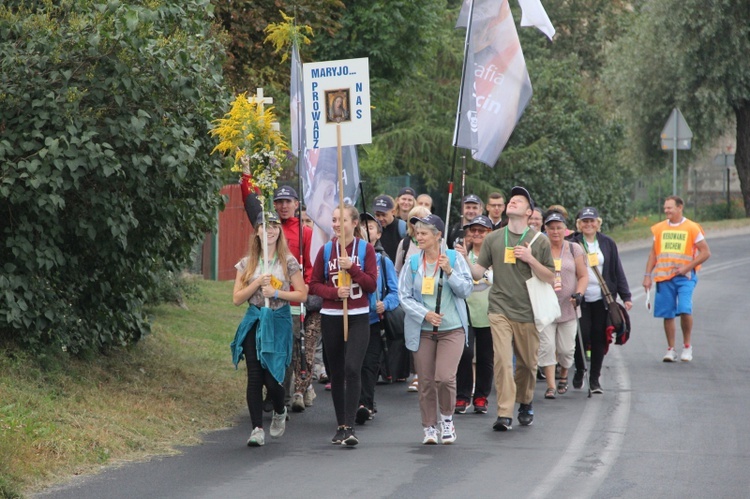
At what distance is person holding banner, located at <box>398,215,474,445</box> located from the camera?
973 centimetres

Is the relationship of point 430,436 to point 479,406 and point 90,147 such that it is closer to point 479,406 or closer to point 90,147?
point 479,406

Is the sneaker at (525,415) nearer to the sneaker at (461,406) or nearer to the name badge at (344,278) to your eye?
the sneaker at (461,406)

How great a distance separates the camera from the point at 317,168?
1248cm

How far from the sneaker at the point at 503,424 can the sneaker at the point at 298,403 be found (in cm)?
194

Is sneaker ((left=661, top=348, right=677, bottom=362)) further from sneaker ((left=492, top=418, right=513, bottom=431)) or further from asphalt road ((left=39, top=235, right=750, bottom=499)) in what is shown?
sneaker ((left=492, top=418, right=513, bottom=431))

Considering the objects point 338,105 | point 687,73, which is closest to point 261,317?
point 338,105

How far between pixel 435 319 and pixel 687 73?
102 ft

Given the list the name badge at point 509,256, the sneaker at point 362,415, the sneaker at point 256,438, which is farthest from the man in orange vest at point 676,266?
the sneaker at point 256,438

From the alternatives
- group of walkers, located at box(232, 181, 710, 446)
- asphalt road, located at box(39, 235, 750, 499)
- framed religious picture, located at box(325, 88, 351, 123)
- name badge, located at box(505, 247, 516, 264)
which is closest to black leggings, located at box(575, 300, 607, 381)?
group of walkers, located at box(232, 181, 710, 446)

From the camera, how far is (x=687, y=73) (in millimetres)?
38812

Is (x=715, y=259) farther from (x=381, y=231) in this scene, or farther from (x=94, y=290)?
(x=94, y=290)

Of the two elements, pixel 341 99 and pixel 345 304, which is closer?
pixel 345 304

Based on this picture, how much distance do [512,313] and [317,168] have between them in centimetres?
294

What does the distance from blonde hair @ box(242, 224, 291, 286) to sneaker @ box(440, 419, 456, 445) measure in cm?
173
